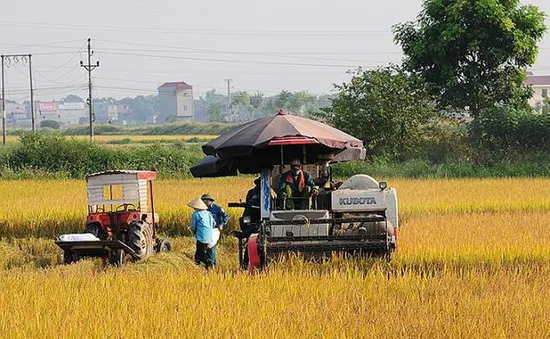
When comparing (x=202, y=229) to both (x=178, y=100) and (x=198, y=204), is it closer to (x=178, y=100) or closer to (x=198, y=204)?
(x=198, y=204)

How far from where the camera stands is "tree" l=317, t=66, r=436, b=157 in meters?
33.6

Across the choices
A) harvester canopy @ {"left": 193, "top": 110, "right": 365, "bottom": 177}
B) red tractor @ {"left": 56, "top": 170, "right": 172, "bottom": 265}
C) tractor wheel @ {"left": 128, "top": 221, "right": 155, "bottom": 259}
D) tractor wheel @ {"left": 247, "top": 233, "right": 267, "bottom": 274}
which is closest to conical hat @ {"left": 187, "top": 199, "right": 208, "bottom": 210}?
harvester canopy @ {"left": 193, "top": 110, "right": 365, "bottom": 177}

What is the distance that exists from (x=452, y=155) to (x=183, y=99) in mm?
131085

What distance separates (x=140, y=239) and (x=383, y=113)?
64.0ft

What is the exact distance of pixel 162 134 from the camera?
82.6 meters

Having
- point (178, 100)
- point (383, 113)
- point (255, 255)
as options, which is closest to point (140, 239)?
point (255, 255)

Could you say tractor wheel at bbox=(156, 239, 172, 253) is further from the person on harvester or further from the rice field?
the person on harvester

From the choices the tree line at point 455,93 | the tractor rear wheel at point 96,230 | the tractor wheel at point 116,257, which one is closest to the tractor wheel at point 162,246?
the tractor rear wheel at point 96,230

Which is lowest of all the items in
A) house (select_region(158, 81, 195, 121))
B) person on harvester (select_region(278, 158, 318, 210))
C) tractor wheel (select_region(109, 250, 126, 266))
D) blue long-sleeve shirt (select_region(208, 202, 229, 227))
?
tractor wheel (select_region(109, 250, 126, 266))

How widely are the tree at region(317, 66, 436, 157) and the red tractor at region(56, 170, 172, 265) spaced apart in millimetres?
17876

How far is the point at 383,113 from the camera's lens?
33.5 metres

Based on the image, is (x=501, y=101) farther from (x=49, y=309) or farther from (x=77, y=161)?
(x=49, y=309)

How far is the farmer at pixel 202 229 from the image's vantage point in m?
13.8

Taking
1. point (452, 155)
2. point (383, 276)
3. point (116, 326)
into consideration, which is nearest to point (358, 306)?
point (383, 276)
